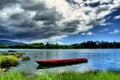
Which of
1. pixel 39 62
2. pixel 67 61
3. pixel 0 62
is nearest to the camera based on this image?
pixel 0 62

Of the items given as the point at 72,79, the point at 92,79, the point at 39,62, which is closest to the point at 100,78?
the point at 92,79

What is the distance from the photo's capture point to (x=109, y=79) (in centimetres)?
1212

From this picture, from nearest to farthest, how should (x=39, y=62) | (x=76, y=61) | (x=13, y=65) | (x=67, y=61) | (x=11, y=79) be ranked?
(x=11, y=79), (x=13, y=65), (x=39, y=62), (x=67, y=61), (x=76, y=61)

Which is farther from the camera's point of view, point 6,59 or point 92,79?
point 6,59

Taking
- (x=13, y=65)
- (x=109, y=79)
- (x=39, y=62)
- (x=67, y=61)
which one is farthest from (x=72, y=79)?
(x=67, y=61)

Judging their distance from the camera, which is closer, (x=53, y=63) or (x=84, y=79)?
(x=84, y=79)

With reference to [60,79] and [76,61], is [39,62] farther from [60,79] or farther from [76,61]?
[60,79]

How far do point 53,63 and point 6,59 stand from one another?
15.2m

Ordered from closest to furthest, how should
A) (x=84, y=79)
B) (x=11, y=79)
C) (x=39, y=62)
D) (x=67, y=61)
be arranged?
(x=11, y=79), (x=84, y=79), (x=39, y=62), (x=67, y=61)

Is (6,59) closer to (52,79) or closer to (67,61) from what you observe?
(67,61)

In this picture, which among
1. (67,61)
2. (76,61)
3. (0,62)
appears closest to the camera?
(0,62)

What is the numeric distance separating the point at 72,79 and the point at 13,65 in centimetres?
3790

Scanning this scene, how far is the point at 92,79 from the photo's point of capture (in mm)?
12516

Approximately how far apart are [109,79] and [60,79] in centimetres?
225
